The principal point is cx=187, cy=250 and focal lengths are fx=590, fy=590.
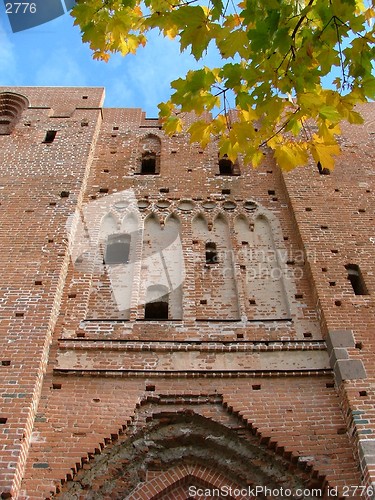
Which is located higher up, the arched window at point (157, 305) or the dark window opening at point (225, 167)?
the dark window opening at point (225, 167)

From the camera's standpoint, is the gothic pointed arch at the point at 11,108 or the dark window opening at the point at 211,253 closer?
the dark window opening at the point at 211,253

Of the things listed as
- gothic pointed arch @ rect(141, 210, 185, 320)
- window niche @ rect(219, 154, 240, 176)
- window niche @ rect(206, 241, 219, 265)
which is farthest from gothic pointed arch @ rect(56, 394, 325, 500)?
window niche @ rect(219, 154, 240, 176)

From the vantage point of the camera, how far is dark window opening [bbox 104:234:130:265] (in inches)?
382

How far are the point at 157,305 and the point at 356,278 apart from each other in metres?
3.12

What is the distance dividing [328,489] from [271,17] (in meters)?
4.87

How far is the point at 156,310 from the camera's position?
9.05 meters

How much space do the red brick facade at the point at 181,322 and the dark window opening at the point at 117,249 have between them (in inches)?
1.3

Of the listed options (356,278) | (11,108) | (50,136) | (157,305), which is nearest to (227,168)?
(50,136)

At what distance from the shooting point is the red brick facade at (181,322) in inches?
267

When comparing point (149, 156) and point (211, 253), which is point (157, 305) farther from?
point (149, 156)

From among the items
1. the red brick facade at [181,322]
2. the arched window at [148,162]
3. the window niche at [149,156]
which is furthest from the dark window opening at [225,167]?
the arched window at [148,162]

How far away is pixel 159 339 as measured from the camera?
816 centimetres

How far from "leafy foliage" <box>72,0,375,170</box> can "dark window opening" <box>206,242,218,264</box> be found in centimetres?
436

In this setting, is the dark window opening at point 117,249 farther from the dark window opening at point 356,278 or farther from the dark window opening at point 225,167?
the dark window opening at point 356,278
